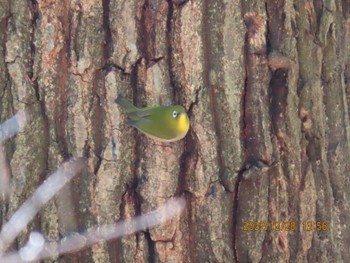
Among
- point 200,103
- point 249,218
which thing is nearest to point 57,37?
point 200,103

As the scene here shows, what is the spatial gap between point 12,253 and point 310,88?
0.97 m

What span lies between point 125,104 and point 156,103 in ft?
0.28

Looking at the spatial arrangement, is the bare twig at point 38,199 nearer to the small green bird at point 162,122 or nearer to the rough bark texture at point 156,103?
the rough bark texture at point 156,103

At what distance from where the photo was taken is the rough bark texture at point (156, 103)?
1431 millimetres

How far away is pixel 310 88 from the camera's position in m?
1.53

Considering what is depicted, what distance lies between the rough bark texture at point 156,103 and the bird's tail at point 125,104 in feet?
0.09

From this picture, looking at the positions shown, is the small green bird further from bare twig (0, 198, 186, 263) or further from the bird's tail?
bare twig (0, 198, 186, 263)

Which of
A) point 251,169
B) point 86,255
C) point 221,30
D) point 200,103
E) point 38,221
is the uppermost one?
point 221,30

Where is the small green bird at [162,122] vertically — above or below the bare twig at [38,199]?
above

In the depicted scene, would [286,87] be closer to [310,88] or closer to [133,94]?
[310,88]

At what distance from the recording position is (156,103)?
1430 millimetres
